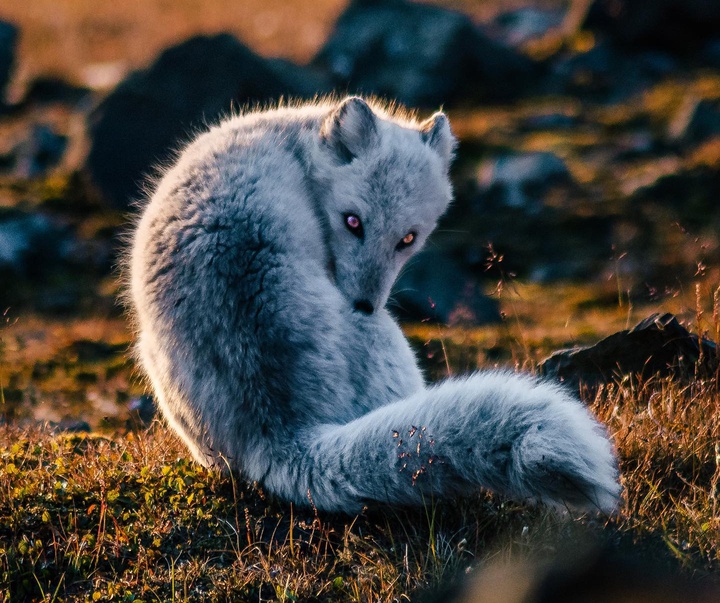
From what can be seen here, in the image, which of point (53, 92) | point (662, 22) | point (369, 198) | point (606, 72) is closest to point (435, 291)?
point (369, 198)

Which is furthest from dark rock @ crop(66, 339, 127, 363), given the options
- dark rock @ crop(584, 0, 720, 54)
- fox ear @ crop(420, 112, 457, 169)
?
dark rock @ crop(584, 0, 720, 54)

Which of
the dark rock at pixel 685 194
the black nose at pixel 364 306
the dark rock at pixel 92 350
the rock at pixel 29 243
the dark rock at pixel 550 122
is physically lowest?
the dark rock at pixel 92 350

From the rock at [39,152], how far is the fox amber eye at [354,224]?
548 inches

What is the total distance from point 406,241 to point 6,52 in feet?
68.9

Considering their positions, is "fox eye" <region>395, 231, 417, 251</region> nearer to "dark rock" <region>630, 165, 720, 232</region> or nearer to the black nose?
the black nose

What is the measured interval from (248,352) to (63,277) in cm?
1097

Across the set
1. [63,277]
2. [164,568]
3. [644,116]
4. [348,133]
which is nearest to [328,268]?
[348,133]

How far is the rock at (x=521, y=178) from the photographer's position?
15.6m

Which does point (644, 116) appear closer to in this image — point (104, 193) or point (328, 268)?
point (104, 193)

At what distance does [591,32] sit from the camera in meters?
21.5

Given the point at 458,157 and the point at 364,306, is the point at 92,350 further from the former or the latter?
the point at 458,157

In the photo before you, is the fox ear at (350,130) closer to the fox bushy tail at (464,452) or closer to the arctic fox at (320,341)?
the arctic fox at (320,341)

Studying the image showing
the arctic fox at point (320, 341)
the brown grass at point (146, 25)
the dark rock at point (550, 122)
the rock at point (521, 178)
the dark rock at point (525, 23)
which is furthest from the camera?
the dark rock at point (525, 23)

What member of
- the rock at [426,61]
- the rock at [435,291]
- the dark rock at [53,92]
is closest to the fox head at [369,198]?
the rock at [435,291]
